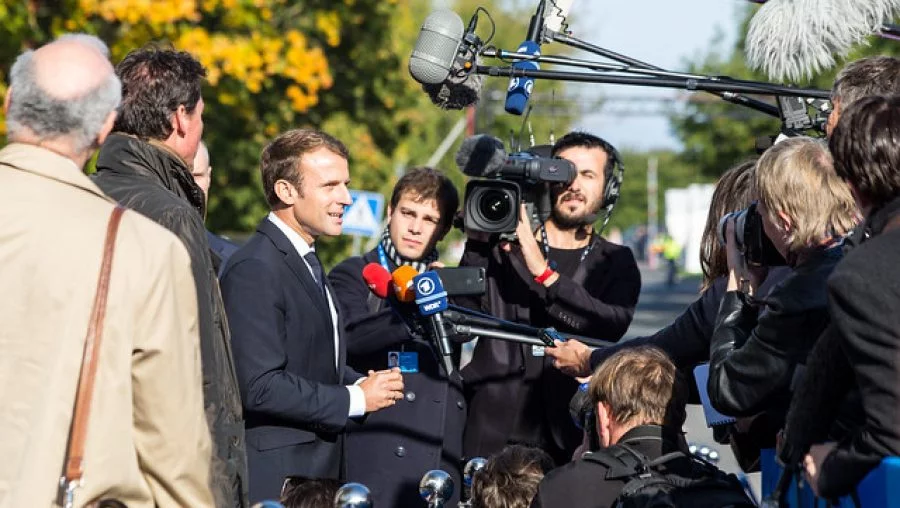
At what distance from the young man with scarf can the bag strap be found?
228cm

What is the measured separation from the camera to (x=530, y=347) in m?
5.90

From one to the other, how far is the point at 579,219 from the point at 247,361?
1772 mm

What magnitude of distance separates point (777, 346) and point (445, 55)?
179 centimetres

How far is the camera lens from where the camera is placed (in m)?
5.77

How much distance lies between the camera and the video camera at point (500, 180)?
18.9 feet

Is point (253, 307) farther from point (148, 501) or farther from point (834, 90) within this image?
point (834, 90)

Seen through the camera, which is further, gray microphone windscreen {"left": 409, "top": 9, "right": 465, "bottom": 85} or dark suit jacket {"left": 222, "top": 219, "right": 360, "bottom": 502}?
gray microphone windscreen {"left": 409, "top": 9, "right": 465, "bottom": 85}

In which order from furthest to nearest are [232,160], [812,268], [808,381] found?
[232,160] < [812,268] < [808,381]

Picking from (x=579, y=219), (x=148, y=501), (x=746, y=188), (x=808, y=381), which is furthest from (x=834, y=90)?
(x=148, y=501)

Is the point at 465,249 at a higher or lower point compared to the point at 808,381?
lower

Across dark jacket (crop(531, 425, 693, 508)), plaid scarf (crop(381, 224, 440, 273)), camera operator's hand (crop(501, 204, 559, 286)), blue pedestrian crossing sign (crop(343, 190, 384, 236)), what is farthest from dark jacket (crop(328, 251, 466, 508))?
blue pedestrian crossing sign (crop(343, 190, 384, 236))

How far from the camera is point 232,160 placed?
76.6ft

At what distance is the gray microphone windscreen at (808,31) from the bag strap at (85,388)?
2805 mm

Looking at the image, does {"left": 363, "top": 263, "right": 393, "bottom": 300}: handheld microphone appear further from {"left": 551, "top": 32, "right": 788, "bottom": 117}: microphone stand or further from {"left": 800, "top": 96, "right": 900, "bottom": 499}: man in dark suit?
{"left": 800, "top": 96, "right": 900, "bottom": 499}: man in dark suit
